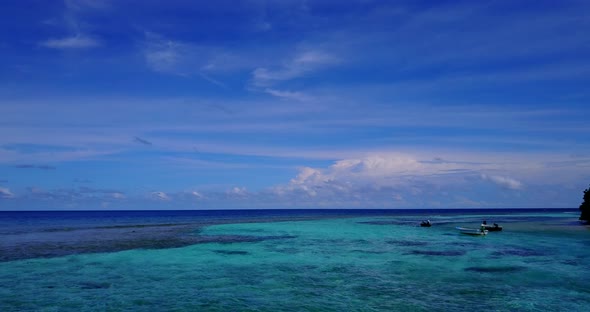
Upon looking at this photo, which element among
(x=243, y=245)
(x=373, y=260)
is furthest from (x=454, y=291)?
(x=243, y=245)

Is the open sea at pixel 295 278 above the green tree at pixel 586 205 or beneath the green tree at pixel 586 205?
beneath

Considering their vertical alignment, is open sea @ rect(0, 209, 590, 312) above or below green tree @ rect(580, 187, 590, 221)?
below

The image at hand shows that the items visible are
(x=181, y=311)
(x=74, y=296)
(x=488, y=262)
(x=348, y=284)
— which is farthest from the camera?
(x=488, y=262)

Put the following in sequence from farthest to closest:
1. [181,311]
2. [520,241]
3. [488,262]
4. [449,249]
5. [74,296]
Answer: [520,241]
[449,249]
[488,262]
[74,296]
[181,311]

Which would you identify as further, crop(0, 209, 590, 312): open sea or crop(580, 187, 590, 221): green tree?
crop(580, 187, 590, 221): green tree

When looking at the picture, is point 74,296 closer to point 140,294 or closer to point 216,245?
point 140,294

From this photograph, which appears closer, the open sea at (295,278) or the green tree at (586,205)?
the open sea at (295,278)

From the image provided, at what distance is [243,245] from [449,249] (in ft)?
63.2

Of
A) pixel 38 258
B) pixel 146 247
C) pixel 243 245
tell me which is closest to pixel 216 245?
pixel 243 245

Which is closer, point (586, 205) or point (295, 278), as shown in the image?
point (295, 278)

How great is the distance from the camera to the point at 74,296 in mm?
20219

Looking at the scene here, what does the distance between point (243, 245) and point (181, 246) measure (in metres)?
5.92

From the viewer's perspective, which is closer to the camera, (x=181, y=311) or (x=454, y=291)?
(x=181, y=311)

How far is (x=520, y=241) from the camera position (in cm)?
4553
